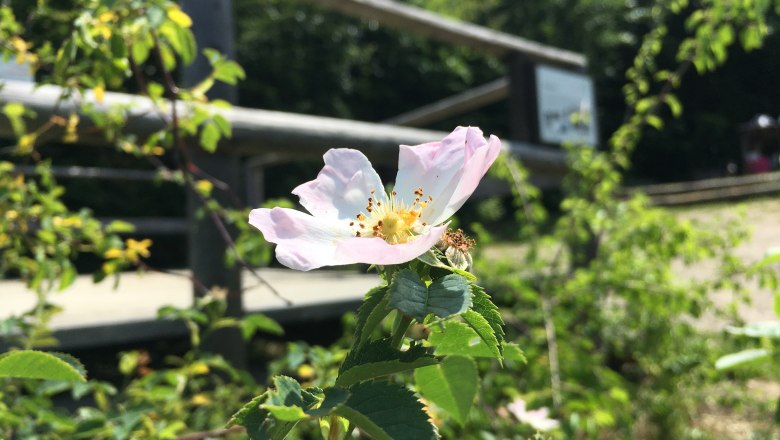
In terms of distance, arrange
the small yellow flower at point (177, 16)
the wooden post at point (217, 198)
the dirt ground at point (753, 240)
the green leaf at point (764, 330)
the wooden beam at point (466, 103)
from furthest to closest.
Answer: the wooden beam at point (466, 103)
the dirt ground at point (753, 240)
the wooden post at point (217, 198)
the small yellow flower at point (177, 16)
the green leaf at point (764, 330)

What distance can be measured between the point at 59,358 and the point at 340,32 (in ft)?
39.5

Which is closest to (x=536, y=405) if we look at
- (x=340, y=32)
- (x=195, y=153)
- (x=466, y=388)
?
(x=466, y=388)

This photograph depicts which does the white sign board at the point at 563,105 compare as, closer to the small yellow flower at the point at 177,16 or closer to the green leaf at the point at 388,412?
the small yellow flower at the point at 177,16

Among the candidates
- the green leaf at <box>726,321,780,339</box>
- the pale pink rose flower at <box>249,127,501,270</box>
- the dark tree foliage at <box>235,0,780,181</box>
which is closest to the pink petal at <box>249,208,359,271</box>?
the pale pink rose flower at <box>249,127,501,270</box>

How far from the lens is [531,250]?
6.95 ft

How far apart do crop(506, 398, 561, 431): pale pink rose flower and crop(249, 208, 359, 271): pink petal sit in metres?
0.74

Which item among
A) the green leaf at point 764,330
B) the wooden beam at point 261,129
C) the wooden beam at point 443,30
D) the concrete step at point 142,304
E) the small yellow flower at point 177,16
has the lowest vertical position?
the concrete step at point 142,304

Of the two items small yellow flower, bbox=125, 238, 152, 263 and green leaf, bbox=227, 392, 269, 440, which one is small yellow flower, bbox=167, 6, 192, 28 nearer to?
small yellow flower, bbox=125, 238, 152, 263

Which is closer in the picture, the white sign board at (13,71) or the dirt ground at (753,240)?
the white sign board at (13,71)

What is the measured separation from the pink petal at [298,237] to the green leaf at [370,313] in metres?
0.02

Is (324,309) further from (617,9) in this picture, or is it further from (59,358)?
(617,9)

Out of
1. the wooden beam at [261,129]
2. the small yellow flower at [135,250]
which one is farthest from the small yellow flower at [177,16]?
the small yellow flower at [135,250]

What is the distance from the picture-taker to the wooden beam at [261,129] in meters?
1.30

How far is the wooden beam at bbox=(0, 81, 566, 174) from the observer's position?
1.30m
